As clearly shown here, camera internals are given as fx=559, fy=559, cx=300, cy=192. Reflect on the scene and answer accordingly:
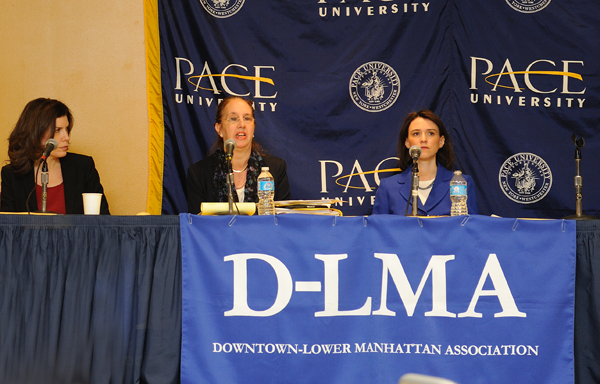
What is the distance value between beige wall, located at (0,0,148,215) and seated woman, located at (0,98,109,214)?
0.38 m

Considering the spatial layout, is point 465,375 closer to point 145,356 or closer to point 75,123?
point 145,356

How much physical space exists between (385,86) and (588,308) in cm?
179

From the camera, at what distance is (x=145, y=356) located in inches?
77.8

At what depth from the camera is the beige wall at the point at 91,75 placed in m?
3.46

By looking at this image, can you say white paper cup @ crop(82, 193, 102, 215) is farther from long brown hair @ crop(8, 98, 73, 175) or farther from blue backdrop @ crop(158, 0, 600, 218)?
blue backdrop @ crop(158, 0, 600, 218)

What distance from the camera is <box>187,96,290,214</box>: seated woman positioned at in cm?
302

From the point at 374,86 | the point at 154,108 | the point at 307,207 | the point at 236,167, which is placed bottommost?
the point at 307,207

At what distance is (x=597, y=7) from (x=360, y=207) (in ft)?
5.90

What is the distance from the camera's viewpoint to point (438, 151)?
319cm

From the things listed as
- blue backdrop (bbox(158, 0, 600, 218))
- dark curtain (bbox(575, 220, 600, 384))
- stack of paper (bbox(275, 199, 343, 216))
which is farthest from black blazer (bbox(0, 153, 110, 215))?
dark curtain (bbox(575, 220, 600, 384))

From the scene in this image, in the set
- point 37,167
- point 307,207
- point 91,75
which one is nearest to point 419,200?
point 307,207

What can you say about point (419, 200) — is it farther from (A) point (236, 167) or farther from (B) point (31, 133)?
(B) point (31, 133)

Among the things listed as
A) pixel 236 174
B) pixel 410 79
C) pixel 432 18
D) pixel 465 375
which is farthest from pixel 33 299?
pixel 432 18

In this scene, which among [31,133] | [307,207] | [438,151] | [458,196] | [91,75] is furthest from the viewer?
[91,75]
